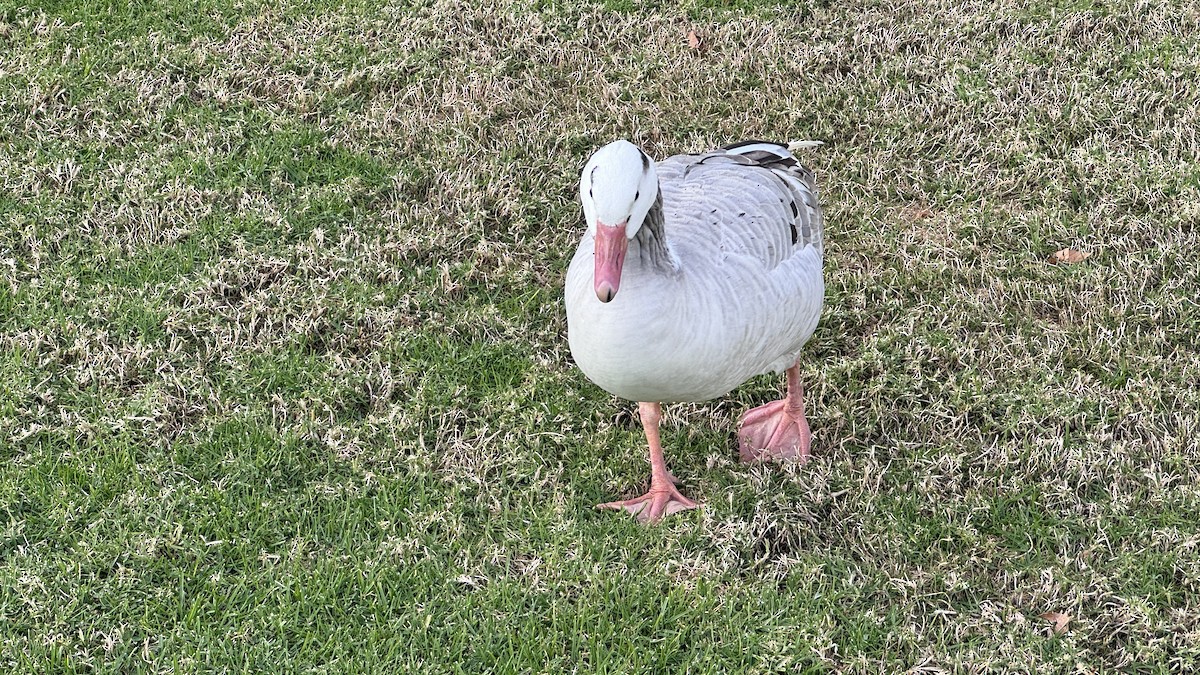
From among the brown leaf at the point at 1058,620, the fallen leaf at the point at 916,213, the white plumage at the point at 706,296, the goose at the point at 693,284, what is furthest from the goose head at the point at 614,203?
the fallen leaf at the point at 916,213

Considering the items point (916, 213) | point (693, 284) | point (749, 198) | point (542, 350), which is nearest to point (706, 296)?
point (693, 284)

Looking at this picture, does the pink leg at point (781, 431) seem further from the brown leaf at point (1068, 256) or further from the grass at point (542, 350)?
the brown leaf at point (1068, 256)

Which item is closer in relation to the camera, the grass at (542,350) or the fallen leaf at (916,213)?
the grass at (542,350)

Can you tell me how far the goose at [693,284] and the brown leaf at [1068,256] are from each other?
1.33 metres

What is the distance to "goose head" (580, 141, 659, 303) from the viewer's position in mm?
2766

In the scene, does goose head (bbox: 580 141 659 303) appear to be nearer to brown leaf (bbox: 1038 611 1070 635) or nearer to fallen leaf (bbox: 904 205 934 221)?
brown leaf (bbox: 1038 611 1070 635)

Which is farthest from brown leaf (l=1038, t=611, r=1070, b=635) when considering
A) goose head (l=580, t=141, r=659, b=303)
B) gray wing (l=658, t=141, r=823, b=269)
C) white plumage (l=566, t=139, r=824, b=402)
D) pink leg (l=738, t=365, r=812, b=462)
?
goose head (l=580, t=141, r=659, b=303)

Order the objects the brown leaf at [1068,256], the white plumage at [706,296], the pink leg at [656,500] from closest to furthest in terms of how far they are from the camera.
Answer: the white plumage at [706,296] < the pink leg at [656,500] < the brown leaf at [1068,256]

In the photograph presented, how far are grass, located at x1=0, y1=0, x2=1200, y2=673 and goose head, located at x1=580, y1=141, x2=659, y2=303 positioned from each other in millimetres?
1149

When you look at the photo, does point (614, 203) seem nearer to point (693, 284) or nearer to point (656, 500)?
point (693, 284)

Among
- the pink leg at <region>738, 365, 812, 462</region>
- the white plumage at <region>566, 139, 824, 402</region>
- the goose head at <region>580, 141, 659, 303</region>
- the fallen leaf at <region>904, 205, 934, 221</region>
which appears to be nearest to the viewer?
the goose head at <region>580, 141, 659, 303</region>

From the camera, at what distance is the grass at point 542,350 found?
135 inches

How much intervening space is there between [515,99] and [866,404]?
2.39 m

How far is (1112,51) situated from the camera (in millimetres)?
5613
